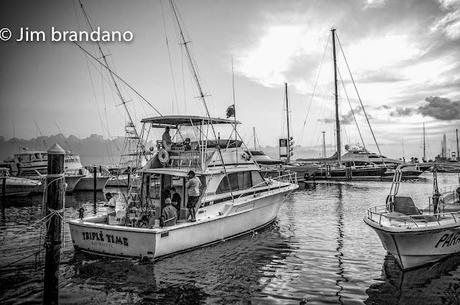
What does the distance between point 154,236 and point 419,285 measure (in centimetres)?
756

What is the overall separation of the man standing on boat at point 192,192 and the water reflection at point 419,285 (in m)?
5.96

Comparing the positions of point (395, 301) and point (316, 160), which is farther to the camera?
point (316, 160)

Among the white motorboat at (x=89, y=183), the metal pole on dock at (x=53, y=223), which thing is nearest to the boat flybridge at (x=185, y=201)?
the metal pole on dock at (x=53, y=223)

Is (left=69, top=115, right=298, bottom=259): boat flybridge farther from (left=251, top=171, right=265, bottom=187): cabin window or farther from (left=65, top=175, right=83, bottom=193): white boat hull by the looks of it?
(left=65, top=175, right=83, bottom=193): white boat hull

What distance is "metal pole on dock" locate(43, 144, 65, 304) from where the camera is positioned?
714 cm

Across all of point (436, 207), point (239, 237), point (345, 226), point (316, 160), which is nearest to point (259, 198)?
point (239, 237)

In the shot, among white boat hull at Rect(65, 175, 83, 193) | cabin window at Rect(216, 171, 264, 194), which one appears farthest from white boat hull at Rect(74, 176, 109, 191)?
cabin window at Rect(216, 171, 264, 194)

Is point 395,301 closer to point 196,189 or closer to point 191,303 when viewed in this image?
point 191,303

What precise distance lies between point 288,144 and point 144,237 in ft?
159

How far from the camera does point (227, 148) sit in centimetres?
1444

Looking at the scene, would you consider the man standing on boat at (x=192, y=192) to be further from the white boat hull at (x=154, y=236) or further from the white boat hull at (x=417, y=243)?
the white boat hull at (x=417, y=243)

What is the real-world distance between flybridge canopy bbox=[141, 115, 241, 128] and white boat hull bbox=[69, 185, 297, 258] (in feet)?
11.7

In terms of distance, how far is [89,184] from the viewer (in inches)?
1412

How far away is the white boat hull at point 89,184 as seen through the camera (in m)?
35.3
